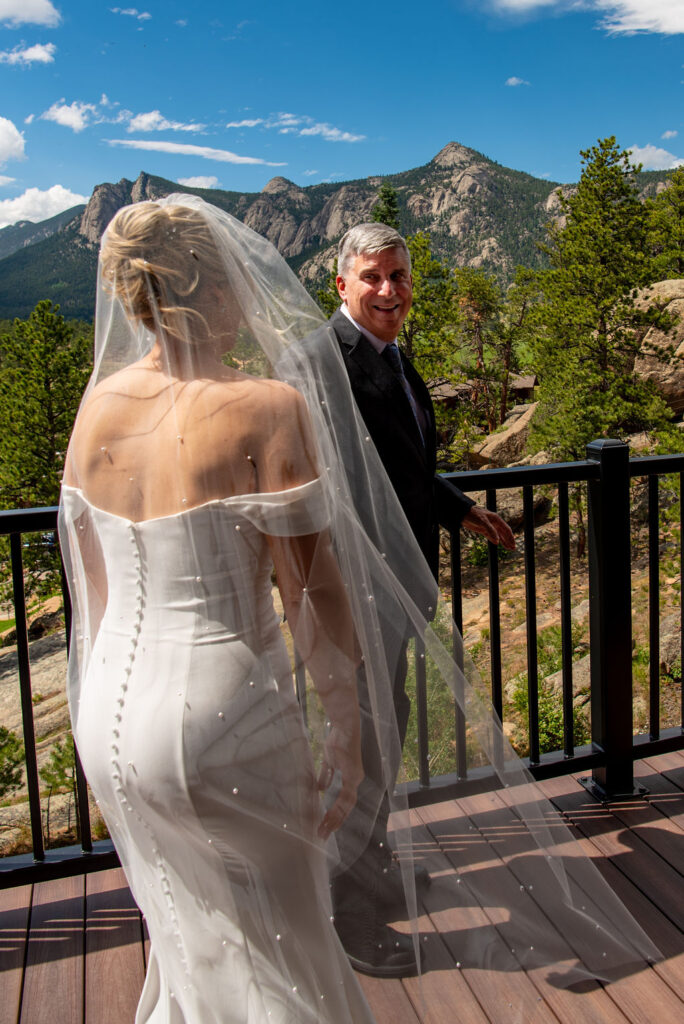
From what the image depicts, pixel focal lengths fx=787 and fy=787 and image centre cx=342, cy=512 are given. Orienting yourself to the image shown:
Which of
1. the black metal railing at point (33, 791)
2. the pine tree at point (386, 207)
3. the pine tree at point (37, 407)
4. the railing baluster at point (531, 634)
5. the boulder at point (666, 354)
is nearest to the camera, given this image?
the black metal railing at point (33, 791)

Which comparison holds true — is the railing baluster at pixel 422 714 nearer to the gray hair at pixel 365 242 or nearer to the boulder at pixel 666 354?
the gray hair at pixel 365 242

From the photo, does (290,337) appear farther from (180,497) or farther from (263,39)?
(263,39)

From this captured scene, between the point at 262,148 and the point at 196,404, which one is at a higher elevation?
the point at 262,148

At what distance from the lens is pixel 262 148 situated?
14888 centimetres

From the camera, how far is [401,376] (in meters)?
1.98

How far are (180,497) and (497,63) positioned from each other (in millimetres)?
136769

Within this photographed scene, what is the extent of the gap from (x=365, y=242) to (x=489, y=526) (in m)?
0.82

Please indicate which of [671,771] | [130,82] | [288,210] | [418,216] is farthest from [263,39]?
[671,771]

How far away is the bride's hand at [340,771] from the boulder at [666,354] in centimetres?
1726

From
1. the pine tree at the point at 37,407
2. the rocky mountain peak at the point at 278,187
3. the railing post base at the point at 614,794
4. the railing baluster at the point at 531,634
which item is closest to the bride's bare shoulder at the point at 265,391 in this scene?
the railing baluster at the point at 531,634

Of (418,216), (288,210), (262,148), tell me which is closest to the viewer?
(288,210)

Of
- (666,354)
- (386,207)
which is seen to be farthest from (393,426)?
(386,207)

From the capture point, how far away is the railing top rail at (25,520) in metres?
1.95

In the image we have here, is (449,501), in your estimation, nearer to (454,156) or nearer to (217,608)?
(217,608)
